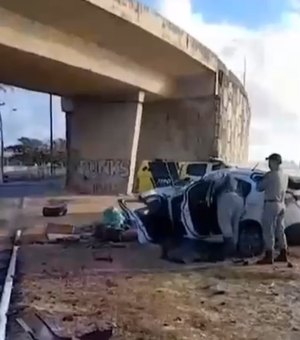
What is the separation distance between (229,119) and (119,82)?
9736 millimetres

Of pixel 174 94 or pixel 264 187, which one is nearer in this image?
pixel 264 187

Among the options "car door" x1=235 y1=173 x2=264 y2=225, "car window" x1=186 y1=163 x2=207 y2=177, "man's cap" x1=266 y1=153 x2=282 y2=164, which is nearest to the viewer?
"man's cap" x1=266 y1=153 x2=282 y2=164

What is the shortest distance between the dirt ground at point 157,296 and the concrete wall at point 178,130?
18470 millimetres

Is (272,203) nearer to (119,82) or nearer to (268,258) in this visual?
(268,258)

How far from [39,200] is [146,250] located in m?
14.7

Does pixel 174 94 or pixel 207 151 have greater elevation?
pixel 174 94

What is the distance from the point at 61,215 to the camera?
21.6 meters

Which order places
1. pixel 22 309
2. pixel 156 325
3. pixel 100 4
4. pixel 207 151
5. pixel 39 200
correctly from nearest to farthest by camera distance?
pixel 156 325, pixel 22 309, pixel 100 4, pixel 39 200, pixel 207 151

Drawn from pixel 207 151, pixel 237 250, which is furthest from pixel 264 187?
pixel 207 151

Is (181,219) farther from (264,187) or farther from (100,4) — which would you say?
(100,4)

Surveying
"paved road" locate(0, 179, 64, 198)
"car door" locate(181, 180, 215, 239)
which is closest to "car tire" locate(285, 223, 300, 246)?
"car door" locate(181, 180, 215, 239)

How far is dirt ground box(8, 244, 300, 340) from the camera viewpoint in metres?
Result: 7.65

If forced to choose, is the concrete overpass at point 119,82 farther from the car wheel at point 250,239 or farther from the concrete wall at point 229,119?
the car wheel at point 250,239

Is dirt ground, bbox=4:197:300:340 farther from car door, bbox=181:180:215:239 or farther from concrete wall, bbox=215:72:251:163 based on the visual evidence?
concrete wall, bbox=215:72:251:163
